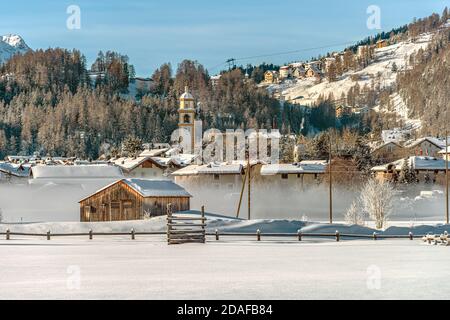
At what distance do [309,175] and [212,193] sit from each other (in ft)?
43.5

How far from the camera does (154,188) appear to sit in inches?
2586

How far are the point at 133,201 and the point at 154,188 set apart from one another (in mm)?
2081

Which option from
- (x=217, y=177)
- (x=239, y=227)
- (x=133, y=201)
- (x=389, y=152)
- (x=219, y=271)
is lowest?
(x=239, y=227)

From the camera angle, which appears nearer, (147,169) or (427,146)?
Answer: (147,169)

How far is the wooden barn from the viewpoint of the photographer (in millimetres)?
64375

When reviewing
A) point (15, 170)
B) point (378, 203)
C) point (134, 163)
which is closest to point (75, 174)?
point (134, 163)

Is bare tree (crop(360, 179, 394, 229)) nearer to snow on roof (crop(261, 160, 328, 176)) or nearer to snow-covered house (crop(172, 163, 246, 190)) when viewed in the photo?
snow on roof (crop(261, 160, 328, 176))

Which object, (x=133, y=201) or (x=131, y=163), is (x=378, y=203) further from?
(x=131, y=163)

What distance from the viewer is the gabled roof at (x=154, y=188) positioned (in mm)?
64375

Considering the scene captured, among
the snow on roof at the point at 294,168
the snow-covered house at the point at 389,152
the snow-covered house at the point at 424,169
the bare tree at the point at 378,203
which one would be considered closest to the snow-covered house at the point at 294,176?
the snow on roof at the point at 294,168

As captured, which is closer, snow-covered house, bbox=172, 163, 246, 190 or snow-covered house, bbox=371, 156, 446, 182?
snow-covered house, bbox=371, 156, 446, 182

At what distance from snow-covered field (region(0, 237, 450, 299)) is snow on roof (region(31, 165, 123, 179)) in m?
70.6

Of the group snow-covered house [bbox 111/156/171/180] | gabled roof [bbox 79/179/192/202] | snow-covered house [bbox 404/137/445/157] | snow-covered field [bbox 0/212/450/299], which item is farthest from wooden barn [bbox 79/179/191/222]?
snow-covered house [bbox 404/137/445/157]
